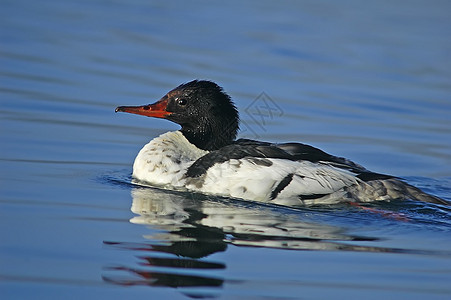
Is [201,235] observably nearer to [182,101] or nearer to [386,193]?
[386,193]

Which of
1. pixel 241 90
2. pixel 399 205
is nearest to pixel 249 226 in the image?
pixel 399 205

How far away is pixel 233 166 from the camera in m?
9.34

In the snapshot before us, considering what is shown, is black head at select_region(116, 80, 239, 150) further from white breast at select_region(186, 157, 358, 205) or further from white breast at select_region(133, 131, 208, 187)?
white breast at select_region(186, 157, 358, 205)

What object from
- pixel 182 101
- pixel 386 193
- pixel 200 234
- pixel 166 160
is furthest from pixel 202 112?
pixel 200 234

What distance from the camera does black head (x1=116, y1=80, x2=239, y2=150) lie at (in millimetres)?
Answer: 10148

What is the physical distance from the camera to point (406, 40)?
19.1m

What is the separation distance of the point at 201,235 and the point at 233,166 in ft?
5.47

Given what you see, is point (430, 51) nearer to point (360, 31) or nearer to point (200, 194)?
point (360, 31)

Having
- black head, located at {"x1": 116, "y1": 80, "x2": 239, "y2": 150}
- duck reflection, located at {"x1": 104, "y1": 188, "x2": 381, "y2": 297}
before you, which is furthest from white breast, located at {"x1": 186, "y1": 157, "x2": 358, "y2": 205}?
black head, located at {"x1": 116, "y1": 80, "x2": 239, "y2": 150}

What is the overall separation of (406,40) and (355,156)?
7806 millimetres

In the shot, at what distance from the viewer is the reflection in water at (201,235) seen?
6723 millimetres

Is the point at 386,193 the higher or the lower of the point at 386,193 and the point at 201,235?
the higher

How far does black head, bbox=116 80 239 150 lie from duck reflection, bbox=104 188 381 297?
101cm

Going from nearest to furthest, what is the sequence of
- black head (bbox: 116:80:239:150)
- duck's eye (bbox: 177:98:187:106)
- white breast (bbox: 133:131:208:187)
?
1. white breast (bbox: 133:131:208:187)
2. black head (bbox: 116:80:239:150)
3. duck's eye (bbox: 177:98:187:106)
